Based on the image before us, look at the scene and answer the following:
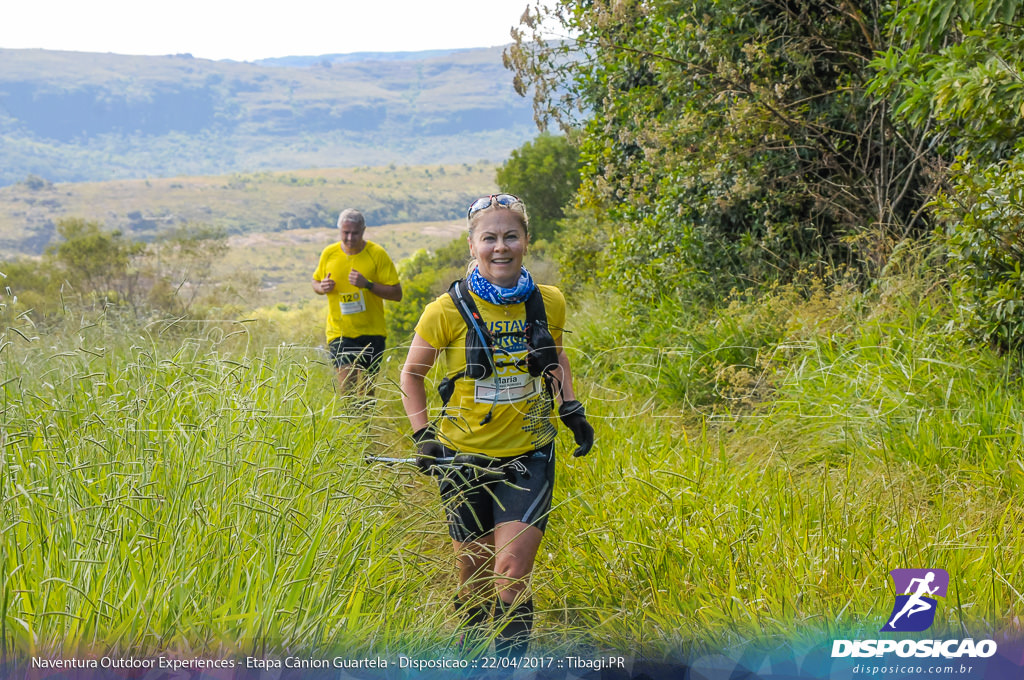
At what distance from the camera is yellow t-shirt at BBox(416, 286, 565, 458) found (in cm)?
332

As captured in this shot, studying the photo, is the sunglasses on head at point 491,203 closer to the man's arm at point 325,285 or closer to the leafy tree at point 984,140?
the leafy tree at point 984,140

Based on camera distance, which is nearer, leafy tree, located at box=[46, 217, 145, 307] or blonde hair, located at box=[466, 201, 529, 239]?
blonde hair, located at box=[466, 201, 529, 239]

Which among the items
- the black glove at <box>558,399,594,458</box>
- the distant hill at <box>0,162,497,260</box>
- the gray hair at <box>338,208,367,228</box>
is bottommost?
the black glove at <box>558,399,594,458</box>

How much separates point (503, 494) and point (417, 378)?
0.56 meters

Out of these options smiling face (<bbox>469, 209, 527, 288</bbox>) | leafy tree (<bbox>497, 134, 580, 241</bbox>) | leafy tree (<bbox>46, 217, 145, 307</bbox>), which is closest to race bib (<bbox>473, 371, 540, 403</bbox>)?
smiling face (<bbox>469, 209, 527, 288</bbox>)

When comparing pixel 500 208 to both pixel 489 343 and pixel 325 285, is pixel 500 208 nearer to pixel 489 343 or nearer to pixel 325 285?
pixel 489 343

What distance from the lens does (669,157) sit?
795 centimetres

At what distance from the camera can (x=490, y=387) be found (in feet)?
10.9

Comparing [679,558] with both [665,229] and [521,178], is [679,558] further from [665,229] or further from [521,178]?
[521,178]

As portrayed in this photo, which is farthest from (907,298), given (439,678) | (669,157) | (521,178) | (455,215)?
(455,215)

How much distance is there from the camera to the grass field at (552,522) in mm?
2346

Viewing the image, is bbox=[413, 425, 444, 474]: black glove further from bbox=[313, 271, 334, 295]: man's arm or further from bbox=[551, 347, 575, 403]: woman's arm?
bbox=[313, 271, 334, 295]: man's arm

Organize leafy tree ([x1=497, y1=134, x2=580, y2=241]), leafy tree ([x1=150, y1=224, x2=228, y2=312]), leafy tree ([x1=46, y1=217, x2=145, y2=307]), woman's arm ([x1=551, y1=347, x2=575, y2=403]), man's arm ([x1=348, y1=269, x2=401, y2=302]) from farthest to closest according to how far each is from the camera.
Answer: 1. leafy tree ([x1=497, y1=134, x2=580, y2=241])
2. leafy tree ([x1=46, y1=217, x2=145, y2=307])
3. leafy tree ([x1=150, y1=224, x2=228, y2=312])
4. man's arm ([x1=348, y1=269, x2=401, y2=302])
5. woman's arm ([x1=551, y1=347, x2=575, y2=403])

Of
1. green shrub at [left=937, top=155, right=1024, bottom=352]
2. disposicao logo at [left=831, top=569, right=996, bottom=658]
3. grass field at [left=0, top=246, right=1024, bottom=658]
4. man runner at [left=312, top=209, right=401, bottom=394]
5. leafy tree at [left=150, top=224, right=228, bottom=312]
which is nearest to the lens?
grass field at [left=0, top=246, right=1024, bottom=658]
